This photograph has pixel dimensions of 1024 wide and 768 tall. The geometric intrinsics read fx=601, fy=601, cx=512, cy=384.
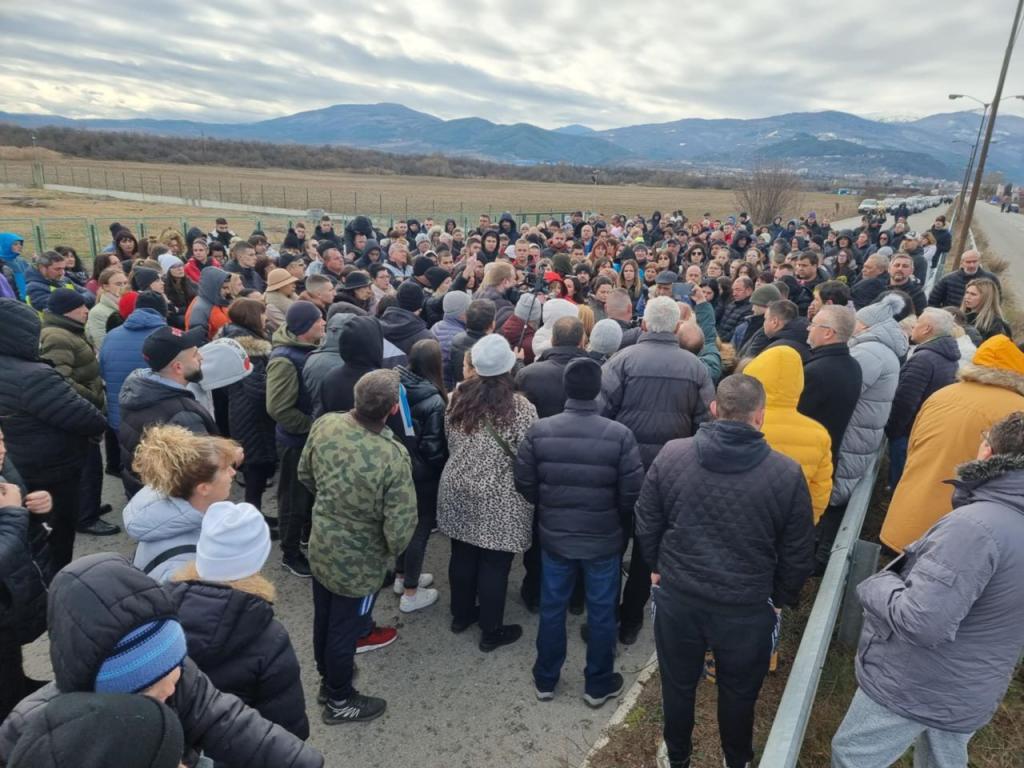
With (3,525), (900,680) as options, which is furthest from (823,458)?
(3,525)

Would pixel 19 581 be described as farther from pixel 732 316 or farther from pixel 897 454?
pixel 732 316

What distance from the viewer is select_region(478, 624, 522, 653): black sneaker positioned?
4051mm

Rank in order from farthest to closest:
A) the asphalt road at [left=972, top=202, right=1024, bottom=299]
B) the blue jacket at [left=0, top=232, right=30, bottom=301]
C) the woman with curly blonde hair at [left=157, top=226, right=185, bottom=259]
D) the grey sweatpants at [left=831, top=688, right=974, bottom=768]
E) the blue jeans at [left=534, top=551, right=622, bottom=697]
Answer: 1. the asphalt road at [left=972, top=202, right=1024, bottom=299]
2. the woman with curly blonde hair at [left=157, top=226, right=185, bottom=259]
3. the blue jacket at [left=0, top=232, right=30, bottom=301]
4. the blue jeans at [left=534, top=551, right=622, bottom=697]
5. the grey sweatpants at [left=831, top=688, right=974, bottom=768]

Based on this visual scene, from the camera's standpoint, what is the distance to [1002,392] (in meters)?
3.38

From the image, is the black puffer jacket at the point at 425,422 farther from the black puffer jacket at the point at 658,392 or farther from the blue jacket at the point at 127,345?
the blue jacket at the point at 127,345

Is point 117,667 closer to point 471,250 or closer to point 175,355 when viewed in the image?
point 175,355

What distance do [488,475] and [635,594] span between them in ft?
4.60

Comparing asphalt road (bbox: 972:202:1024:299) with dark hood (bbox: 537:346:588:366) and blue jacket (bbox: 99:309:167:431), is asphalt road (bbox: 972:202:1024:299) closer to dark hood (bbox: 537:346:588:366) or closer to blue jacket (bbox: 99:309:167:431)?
dark hood (bbox: 537:346:588:366)

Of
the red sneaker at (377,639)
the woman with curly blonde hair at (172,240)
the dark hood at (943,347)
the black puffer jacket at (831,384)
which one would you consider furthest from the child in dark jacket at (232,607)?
the woman with curly blonde hair at (172,240)

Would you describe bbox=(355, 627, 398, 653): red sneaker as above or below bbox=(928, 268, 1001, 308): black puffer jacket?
below

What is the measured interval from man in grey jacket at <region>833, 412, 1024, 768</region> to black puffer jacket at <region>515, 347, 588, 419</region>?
2.26m

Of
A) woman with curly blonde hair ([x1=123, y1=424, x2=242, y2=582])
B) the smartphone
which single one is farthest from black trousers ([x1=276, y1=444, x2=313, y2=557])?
the smartphone

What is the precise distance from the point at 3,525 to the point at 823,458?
13.7ft

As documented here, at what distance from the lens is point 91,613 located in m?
1.40
